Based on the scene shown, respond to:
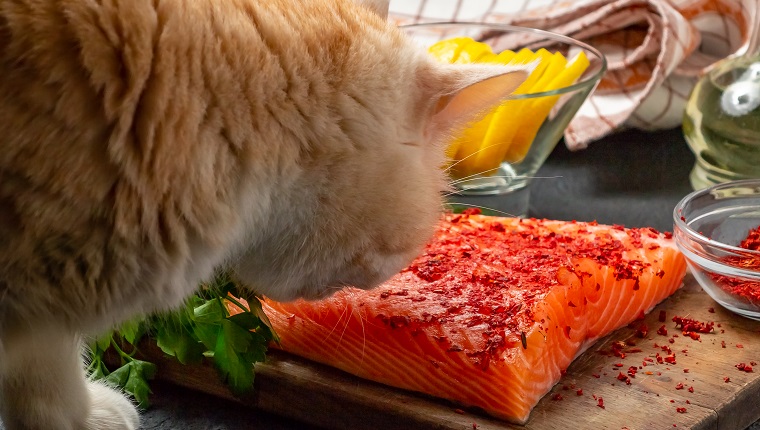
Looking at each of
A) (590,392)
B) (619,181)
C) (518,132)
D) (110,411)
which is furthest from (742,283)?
(110,411)

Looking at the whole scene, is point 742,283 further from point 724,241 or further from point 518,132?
point 518,132

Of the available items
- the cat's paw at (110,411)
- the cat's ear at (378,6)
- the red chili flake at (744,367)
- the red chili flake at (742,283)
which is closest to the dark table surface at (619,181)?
the red chili flake at (742,283)

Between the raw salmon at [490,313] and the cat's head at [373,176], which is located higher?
the cat's head at [373,176]

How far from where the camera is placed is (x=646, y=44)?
92.0 inches

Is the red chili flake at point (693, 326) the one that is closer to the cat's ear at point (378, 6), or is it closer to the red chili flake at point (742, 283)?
the red chili flake at point (742, 283)

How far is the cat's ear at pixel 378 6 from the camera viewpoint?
1180 millimetres

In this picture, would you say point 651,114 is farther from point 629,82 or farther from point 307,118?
point 307,118

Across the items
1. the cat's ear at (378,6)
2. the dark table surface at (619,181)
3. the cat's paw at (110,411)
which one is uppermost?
the cat's ear at (378,6)

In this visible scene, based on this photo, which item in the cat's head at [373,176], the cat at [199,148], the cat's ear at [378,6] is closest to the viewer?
the cat at [199,148]

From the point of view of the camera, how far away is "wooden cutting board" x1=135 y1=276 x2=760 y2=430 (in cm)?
120

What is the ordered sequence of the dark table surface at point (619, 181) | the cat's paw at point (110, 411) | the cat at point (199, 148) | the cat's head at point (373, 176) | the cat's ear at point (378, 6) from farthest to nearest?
the dark table surface at point (619, 181)
the cat's paw at point (110, 411)
the cat's ear at point (378, 6)
the cat's head at point (373, 176)
the cat at point (199, 148)

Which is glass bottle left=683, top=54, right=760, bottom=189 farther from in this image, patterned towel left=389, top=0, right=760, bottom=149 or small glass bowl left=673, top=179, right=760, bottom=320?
small glass bowl left=673, top=179, right=760, bottom=320

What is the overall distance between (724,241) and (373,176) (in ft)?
2.65

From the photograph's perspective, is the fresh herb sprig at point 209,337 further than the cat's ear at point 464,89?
Yes
